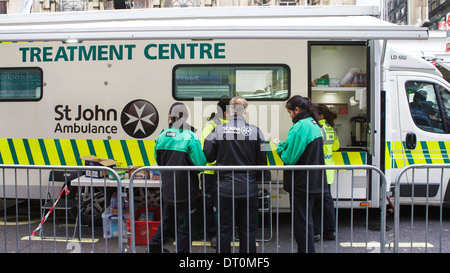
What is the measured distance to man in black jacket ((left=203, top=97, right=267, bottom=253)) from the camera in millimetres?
3531

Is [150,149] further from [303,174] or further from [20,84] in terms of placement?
[303,174]

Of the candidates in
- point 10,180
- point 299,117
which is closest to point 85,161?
point 10,180

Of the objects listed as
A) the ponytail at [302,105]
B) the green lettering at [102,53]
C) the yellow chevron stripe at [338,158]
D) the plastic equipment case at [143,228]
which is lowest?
the plastic equipment case at [143,228]

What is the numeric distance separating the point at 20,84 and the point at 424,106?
5796mm

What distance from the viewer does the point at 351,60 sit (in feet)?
19.1

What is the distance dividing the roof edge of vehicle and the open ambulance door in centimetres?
130

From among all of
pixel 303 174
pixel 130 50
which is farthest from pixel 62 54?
pixel 303 174

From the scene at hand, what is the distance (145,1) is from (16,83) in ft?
49.9

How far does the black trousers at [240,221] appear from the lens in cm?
358

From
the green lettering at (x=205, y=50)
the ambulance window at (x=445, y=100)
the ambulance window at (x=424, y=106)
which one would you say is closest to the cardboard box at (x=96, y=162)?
the green lettering at (x=205, y=50)

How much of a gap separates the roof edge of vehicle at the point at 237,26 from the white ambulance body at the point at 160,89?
0.08ft

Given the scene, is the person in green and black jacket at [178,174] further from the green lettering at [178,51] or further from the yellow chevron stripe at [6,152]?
the yellow chevron stripe at [6,152]

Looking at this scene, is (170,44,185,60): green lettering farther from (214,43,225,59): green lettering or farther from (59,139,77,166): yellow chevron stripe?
(59,139,77,166): yellow chevron stripe
